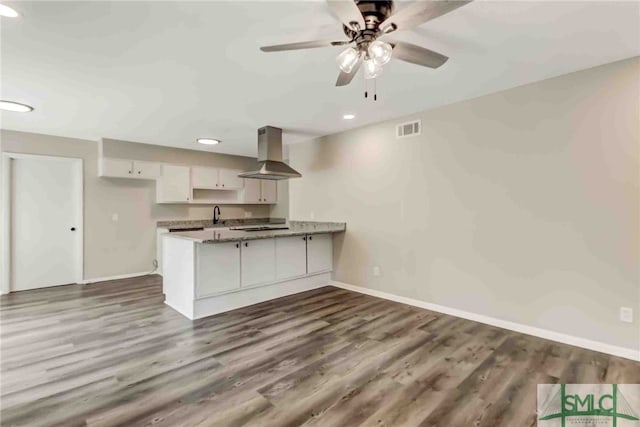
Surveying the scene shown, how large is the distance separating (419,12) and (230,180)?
564 cm

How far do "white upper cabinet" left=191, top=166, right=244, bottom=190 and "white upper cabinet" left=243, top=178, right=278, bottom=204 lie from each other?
0.22 meters

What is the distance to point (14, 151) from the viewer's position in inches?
180

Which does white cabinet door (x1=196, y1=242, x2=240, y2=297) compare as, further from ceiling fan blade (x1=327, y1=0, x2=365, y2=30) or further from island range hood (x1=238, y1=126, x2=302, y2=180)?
ceiling fan blade (x1=327, y1=0, x2=365, y2=30)

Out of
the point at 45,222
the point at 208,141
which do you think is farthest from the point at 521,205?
the point at 45,222

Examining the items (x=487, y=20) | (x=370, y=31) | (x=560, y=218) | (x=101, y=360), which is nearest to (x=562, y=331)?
(x=560, y=218)

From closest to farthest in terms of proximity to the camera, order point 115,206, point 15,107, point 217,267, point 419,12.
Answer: point 419,12 < point 15,107 < point 217,267 < point 115,206

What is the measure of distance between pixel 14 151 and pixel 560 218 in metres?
7.11

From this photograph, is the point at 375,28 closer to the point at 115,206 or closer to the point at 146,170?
the point at 146,170

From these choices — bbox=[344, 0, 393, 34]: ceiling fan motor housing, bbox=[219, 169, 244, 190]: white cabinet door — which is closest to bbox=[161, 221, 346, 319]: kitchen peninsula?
bbox=[344, 0, 393, 34]: ceiling fan motor housing

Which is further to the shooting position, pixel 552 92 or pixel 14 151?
pixel 14 151

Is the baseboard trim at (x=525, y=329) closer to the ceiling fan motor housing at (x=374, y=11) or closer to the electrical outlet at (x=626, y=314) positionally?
the electrical outlet at (x=626, y=314)

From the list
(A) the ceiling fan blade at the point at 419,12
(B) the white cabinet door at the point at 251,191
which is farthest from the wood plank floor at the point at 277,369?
(B) the white cabinet door at the point at 251,191

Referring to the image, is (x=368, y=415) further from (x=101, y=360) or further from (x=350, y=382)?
(x=101, y=360)

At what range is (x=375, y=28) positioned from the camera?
Answer: 179 cm
